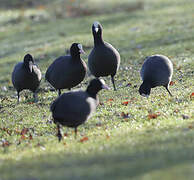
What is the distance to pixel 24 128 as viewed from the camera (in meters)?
10.9

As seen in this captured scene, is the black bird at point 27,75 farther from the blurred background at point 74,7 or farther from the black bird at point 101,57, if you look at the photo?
the blurred background at point 74,7

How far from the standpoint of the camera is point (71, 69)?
43.4ft

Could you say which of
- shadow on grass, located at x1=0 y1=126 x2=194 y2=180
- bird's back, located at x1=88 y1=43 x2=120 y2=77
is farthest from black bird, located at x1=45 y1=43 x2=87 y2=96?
shadow on grass, located at x1=0 y1=126 x2=194 y2=180

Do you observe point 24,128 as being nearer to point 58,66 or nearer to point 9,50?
point 58,66

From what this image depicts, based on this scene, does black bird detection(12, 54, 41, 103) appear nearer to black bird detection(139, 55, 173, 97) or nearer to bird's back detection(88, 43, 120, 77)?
bird's back detection(88, 43, 120, 77)

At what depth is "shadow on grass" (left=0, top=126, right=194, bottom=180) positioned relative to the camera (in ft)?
21.9

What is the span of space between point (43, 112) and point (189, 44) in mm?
11315

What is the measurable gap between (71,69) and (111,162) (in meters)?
6.44

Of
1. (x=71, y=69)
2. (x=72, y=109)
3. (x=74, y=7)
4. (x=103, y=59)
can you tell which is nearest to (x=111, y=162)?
(x=72, y=109)

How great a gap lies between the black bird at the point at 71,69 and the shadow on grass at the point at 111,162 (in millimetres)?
5378

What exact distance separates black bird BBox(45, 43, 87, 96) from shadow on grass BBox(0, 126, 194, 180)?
5378mm

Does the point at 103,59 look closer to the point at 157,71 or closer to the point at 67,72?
the point at 67,72

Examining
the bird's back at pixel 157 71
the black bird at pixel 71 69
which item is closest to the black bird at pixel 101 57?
the black bird at pixel 71 69

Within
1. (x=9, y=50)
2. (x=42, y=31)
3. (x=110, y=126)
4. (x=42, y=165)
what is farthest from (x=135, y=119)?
(x=42, y=31)
